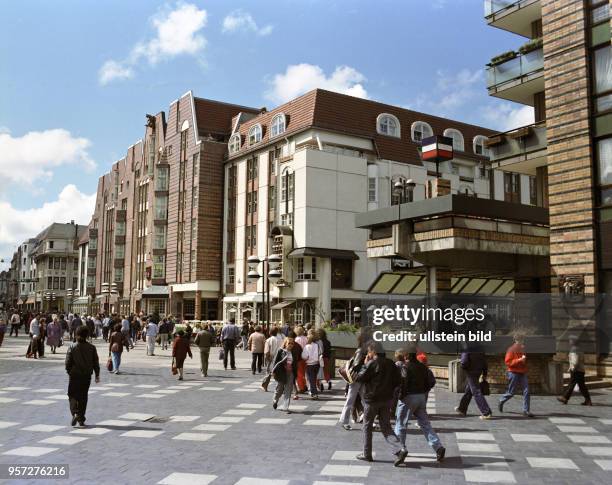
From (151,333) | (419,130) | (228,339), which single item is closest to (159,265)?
(419,130)

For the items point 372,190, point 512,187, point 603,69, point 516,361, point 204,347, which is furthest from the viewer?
point 512,187

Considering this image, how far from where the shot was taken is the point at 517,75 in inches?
845

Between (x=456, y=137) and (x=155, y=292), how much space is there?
2848 centimetres

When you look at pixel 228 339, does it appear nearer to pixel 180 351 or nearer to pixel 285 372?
pixel 180 351

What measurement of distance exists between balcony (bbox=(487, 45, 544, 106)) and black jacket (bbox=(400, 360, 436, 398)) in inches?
586

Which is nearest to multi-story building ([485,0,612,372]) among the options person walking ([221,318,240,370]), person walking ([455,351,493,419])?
person walking ([455,351,493,419])

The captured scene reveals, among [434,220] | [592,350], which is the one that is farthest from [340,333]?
[592,350]

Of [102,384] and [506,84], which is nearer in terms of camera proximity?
[102,384]

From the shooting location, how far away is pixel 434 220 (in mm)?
18844

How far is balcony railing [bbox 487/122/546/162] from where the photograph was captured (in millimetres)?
20606

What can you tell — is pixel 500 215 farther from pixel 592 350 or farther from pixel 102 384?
pixel 102 384

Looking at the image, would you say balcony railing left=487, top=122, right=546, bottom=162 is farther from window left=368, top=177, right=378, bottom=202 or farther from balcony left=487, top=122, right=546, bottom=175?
window left=368, top=177, right=378, bottom=202

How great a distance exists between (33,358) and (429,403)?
1851 cm

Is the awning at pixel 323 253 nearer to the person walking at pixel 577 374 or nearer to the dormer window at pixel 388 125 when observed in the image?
the dormer window at pixel 388 125
